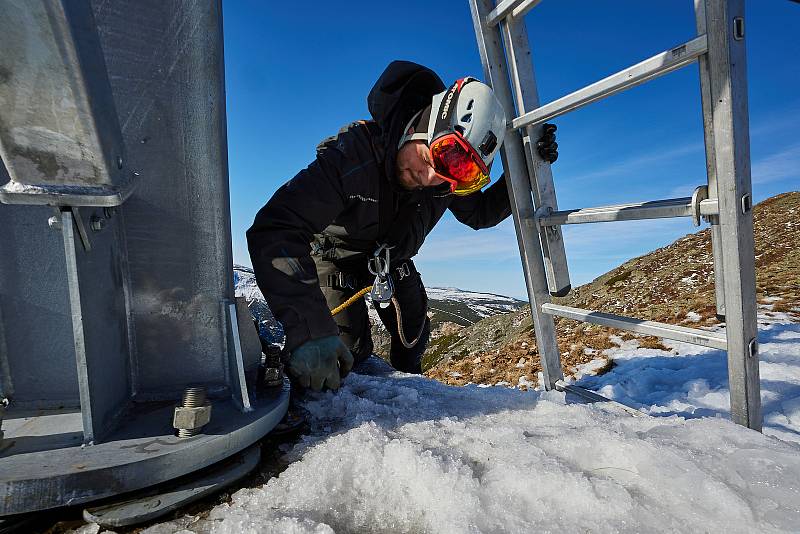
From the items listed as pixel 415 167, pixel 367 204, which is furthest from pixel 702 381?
pixel 367 204

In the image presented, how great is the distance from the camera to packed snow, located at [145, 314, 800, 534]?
1.35 metres

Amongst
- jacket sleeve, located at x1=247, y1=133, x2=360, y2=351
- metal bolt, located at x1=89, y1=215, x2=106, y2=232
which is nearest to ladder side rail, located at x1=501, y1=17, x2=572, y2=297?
jacket sleeve, located at x1=247, y1=133, x2=360, y2=351

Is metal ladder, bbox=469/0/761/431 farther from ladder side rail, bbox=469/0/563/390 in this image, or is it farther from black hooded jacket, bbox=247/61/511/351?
black hooded jacket, bbox=247/61/511/351

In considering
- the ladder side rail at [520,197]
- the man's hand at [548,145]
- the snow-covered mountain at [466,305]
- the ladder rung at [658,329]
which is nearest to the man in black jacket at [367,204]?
the ladder side rail at [520,197]

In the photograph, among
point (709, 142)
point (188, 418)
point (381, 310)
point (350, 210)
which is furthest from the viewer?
point (381, 310)

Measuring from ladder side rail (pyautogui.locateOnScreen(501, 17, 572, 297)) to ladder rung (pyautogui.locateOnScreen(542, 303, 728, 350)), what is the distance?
0.45 metres

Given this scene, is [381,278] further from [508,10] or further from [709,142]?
[709,142]

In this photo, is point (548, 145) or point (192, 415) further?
point (548, 145)

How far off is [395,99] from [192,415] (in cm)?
305

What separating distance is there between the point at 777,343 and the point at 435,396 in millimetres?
3882

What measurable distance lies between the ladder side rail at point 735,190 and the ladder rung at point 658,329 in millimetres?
75

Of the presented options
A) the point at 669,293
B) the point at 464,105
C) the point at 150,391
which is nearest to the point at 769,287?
the point at 669,293

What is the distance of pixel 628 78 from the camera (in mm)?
2354

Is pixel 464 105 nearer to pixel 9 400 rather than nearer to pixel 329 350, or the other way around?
pixel 329 350
